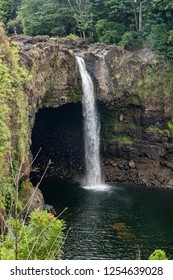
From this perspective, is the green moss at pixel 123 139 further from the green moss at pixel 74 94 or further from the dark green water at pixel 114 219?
the green moss at pixel 74 94

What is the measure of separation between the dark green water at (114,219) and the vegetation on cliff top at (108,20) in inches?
545

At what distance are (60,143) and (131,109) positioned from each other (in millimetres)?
7357

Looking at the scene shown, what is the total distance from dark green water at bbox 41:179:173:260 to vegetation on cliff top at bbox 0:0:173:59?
13.8m

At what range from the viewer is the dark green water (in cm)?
2175

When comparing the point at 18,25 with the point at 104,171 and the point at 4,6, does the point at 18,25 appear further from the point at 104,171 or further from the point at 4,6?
the point at 104,171

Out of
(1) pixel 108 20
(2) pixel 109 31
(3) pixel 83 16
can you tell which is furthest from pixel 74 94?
(1) pixel 108 20

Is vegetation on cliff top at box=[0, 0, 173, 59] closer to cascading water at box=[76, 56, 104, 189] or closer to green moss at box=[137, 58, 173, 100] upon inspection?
green moss at box=[137, 58, 173, 100]

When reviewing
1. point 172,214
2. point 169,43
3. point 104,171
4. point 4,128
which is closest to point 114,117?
point 104,171

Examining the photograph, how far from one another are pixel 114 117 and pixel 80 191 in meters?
8.67

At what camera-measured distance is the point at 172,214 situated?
1122 inches

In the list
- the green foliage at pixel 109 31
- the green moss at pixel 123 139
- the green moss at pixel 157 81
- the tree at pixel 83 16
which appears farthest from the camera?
the tree at pixel 83 16

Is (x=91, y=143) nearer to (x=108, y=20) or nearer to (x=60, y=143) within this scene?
(x=60, y=143)

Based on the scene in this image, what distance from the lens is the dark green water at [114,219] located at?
2175 centimetres

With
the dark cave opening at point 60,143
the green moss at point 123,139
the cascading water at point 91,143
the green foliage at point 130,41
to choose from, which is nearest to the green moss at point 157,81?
the green foliage at point 130,41
